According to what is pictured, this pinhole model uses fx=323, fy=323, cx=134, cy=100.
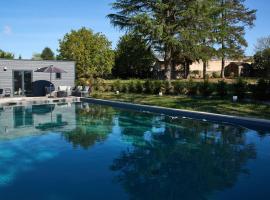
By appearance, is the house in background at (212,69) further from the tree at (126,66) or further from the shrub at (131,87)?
the shrub at (131,87)

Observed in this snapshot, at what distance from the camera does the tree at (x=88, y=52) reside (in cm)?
4381

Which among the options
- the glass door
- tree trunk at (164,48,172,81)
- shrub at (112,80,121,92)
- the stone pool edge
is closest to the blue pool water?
the stone pool edge

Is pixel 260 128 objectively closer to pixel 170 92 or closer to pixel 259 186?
pixel 259 186

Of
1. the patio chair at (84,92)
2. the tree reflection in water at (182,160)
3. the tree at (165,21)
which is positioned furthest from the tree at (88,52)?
the tree reflection in water at (182,160)

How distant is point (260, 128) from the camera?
13516mm

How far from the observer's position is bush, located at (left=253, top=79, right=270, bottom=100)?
1919cm

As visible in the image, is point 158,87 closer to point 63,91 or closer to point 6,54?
point 63,91

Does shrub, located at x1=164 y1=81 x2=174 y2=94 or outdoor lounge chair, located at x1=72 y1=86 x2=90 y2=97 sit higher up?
shrub, located at x1=164 y1=81 x2=174 y2=94

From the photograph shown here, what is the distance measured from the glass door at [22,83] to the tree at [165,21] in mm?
8480

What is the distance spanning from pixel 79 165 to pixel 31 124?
285 inches

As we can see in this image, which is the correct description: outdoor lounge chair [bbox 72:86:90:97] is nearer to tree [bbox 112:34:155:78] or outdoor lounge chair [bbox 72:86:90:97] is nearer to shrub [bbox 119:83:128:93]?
shrub [bbox 119:83:128:93]

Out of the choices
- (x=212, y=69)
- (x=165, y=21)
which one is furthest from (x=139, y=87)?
(x=212, y=69)

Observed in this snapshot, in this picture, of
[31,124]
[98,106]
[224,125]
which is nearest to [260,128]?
[224,125]

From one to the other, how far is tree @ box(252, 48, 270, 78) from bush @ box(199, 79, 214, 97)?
25885mm
